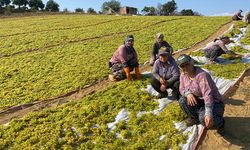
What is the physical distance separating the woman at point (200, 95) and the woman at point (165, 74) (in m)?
1.78

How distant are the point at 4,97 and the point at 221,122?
8.63 metres

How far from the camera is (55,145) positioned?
9.23 m

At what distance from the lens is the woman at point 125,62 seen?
44.3 ft

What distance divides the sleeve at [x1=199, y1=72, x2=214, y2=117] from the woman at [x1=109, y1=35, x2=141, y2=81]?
5454 millimetres

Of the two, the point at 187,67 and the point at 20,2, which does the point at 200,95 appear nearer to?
the point at 187,67

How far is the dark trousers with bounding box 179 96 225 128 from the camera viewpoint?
841cm

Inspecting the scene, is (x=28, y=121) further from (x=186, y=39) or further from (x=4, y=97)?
(x=186, y=39)

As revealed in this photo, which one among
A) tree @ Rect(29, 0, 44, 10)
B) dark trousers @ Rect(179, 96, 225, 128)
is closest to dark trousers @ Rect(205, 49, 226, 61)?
dark trousers @ Rect(179, 96, 225, 128)

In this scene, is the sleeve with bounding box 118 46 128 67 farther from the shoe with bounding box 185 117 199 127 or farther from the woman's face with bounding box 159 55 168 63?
the shoe with bounding box 185 117 199 127

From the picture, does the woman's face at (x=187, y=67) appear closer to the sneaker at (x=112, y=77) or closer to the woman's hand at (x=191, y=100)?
the woman's hand at (x=191, y=100)

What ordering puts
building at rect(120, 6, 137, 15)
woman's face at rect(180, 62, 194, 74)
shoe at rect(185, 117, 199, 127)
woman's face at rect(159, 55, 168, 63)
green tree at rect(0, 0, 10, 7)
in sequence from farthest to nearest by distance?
green tree at rect(0, 0, 10, 7), building at rect(120, 6, 137, 15), woman's face at rect(159, 55, 168, 63), shoe at rect(185, 117, 199, 127), woman's face at rect(180, 62, 194, 74)

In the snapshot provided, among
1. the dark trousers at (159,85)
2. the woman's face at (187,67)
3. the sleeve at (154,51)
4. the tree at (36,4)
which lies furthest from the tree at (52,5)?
the woman's face at (187,67)

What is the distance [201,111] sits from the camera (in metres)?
8.59

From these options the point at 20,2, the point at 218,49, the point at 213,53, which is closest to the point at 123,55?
the point at 213,53
